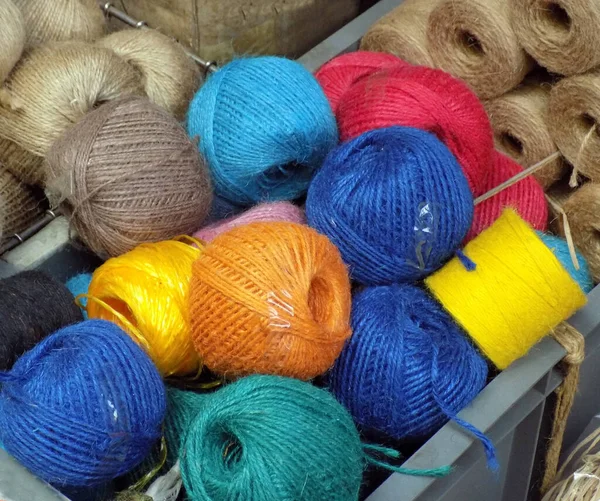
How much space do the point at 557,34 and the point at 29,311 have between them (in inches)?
28.1

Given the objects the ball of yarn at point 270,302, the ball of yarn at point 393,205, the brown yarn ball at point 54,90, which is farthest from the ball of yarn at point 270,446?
the brown yarn ball at point 54,90

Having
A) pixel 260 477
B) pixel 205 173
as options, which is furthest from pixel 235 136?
pixel 260 477

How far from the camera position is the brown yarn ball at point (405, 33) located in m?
1.18

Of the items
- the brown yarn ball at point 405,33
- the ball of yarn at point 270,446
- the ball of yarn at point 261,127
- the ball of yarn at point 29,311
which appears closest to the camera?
the ball of yarn at point 270,446

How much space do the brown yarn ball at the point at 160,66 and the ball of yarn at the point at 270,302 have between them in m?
0.32

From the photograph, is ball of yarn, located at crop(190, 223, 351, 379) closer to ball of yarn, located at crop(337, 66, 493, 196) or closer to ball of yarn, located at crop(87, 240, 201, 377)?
ball of yarn, located at crop(87, 240, 201, 377)

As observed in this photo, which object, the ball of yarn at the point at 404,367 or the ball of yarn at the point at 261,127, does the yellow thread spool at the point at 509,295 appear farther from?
the ball of yarn at the point at 261,127

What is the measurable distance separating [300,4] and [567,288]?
67 cm

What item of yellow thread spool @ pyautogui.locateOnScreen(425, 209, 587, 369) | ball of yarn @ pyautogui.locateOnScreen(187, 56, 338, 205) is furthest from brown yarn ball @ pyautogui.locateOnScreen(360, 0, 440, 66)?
yellow thread spool @ pyautogui.locateOnScreen(425, 209, 587, 369)

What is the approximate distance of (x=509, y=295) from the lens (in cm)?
88

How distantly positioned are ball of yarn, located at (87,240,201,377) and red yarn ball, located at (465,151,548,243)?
14.3 inches

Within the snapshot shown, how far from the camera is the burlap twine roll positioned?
1017mm

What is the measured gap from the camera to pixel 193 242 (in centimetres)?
95

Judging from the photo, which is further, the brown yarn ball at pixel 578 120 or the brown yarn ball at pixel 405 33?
the brown yarn ball at pixel 405 33
